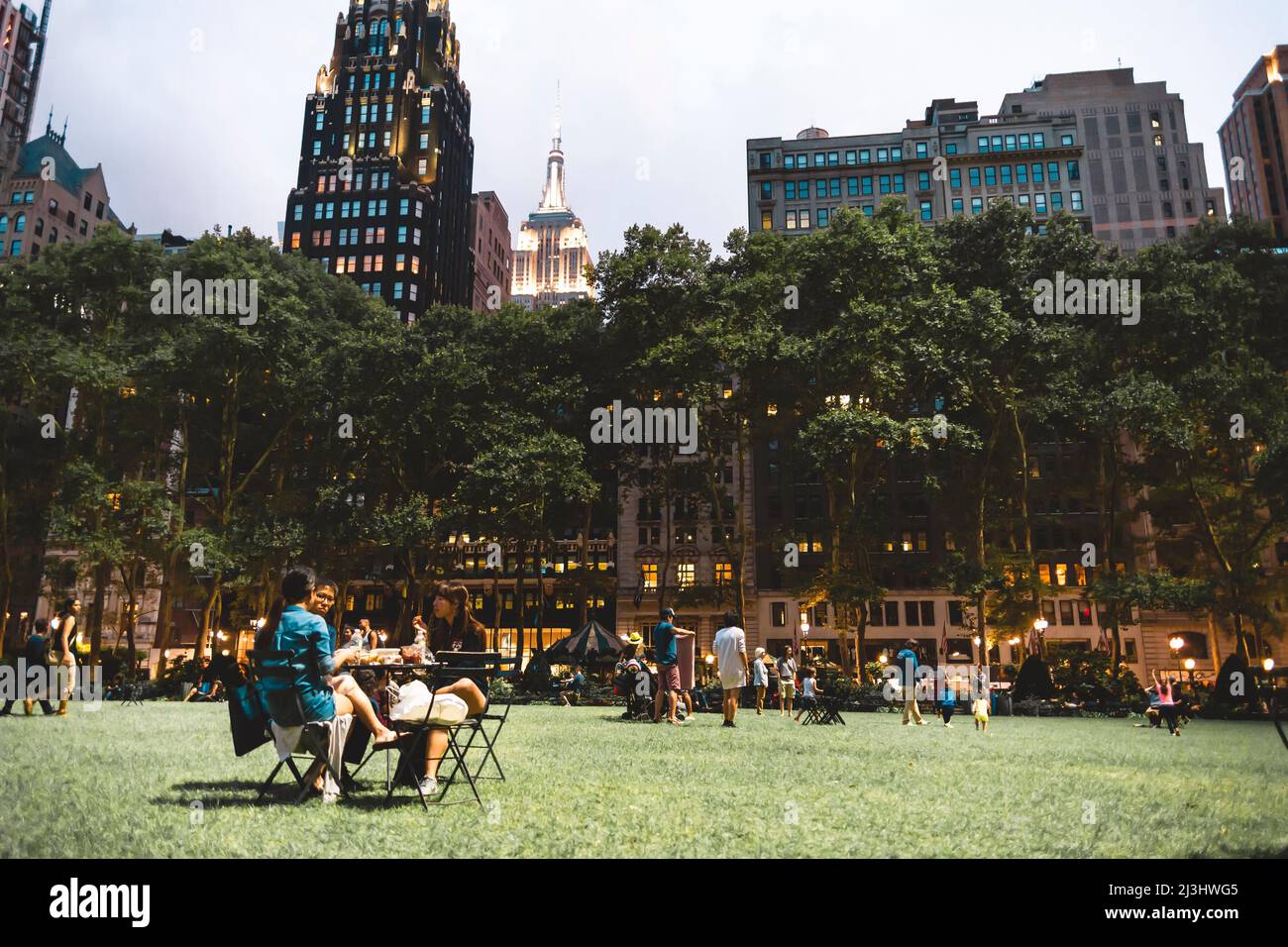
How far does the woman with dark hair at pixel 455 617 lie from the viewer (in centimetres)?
1013

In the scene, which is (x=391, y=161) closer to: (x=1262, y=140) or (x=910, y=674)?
(x=1262, y=140)

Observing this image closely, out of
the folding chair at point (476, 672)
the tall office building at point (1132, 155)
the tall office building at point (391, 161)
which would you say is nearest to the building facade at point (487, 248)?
the tall office building at point (391, 161)

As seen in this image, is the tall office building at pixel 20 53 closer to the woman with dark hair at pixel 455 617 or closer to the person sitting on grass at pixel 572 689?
the woman with dark hair at pixel 455 617

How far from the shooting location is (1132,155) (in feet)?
309

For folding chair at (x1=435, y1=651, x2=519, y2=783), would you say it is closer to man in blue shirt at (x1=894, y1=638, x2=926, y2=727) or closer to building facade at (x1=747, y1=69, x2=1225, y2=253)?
man in blue shirt at (x1=894, y1=638, x2=926, y2=727)

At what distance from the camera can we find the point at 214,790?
810 cm

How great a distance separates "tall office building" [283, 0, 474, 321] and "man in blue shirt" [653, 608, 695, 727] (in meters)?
84.5

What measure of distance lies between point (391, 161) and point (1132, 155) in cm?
8828

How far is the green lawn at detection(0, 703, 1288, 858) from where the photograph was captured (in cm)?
594

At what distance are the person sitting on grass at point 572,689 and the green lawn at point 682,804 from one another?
57.3ft

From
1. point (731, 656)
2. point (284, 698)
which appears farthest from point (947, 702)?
point (284, 698)

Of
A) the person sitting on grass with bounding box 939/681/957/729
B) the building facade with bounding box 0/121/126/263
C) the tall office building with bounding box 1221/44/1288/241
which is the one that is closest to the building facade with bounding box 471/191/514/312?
the building facade with bounding box 0/121/126/263
